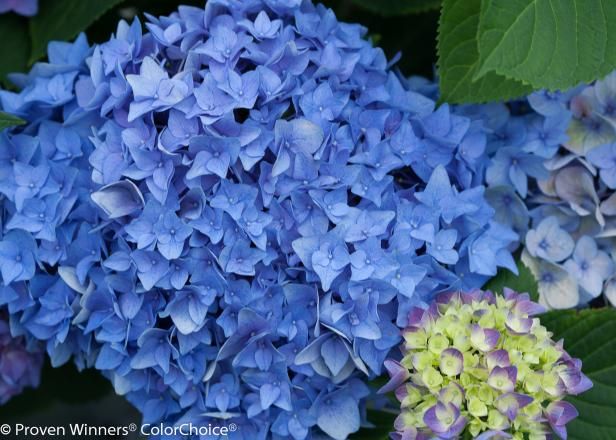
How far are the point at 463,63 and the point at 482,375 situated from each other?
38 centimetres

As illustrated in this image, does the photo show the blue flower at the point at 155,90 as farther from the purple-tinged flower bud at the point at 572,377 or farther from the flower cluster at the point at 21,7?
the purple-tinged flower bud at the point at 572,377

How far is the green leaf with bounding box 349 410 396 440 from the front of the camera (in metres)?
1.19

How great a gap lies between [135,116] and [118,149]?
0.05 meters

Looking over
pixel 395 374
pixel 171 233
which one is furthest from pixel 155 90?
pixel 395 374

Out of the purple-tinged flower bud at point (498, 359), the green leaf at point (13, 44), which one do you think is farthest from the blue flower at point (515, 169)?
the green leaf at point (13, 44)

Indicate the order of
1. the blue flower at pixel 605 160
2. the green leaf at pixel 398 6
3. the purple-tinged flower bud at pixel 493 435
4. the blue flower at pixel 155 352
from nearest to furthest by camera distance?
the purple-tinged flower bud at pixel 493 435, the blue flower at pixel 155 352, the blue flower at pixel 605 160, the green leaf at pixel 398 6

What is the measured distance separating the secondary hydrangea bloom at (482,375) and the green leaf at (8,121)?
0.45 m

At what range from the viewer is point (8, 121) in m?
1.04

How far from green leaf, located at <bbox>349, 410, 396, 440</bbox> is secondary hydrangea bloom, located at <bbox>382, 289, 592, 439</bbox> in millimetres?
168

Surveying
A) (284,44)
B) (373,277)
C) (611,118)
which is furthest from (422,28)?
(373,277)

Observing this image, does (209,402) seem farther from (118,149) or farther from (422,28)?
(422,28)

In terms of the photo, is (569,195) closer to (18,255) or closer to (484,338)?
(484,338)

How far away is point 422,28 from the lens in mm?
1548

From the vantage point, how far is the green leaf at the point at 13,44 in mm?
1333
